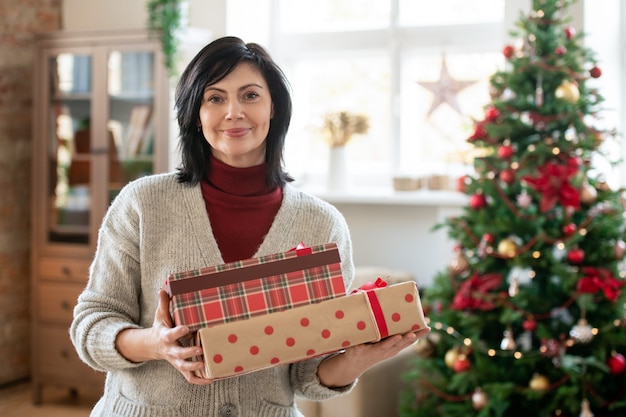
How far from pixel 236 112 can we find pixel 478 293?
1.56 meters

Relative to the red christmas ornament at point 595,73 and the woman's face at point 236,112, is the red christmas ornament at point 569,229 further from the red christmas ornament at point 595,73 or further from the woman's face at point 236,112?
the woman's face at point 236,112

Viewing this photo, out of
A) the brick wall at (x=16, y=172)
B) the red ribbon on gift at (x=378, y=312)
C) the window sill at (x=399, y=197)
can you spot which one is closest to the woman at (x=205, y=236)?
the red ribbon on gift at (x=378, y=312)

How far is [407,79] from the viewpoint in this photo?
4098 millimetres

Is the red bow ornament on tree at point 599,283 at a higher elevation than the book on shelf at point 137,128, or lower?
lower

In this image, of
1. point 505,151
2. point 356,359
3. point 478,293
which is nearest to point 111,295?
point 356,359

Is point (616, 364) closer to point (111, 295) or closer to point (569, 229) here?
point (569, 229)

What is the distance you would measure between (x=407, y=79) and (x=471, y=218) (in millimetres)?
1414

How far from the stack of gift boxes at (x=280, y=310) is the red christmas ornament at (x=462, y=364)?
1572mm

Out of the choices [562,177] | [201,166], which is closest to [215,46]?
[201,166]

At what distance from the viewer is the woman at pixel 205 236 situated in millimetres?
1434

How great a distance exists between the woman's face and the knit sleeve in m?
0.20

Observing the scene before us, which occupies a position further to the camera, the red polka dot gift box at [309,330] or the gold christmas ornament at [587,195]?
the gold christmas ornament at [587,195]

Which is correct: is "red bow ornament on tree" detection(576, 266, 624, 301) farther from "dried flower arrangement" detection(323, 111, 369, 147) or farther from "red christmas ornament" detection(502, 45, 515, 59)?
"dried flower arrangement" detection(323, 111, 369, 147)

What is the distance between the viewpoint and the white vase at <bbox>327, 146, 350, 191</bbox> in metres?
4.01
